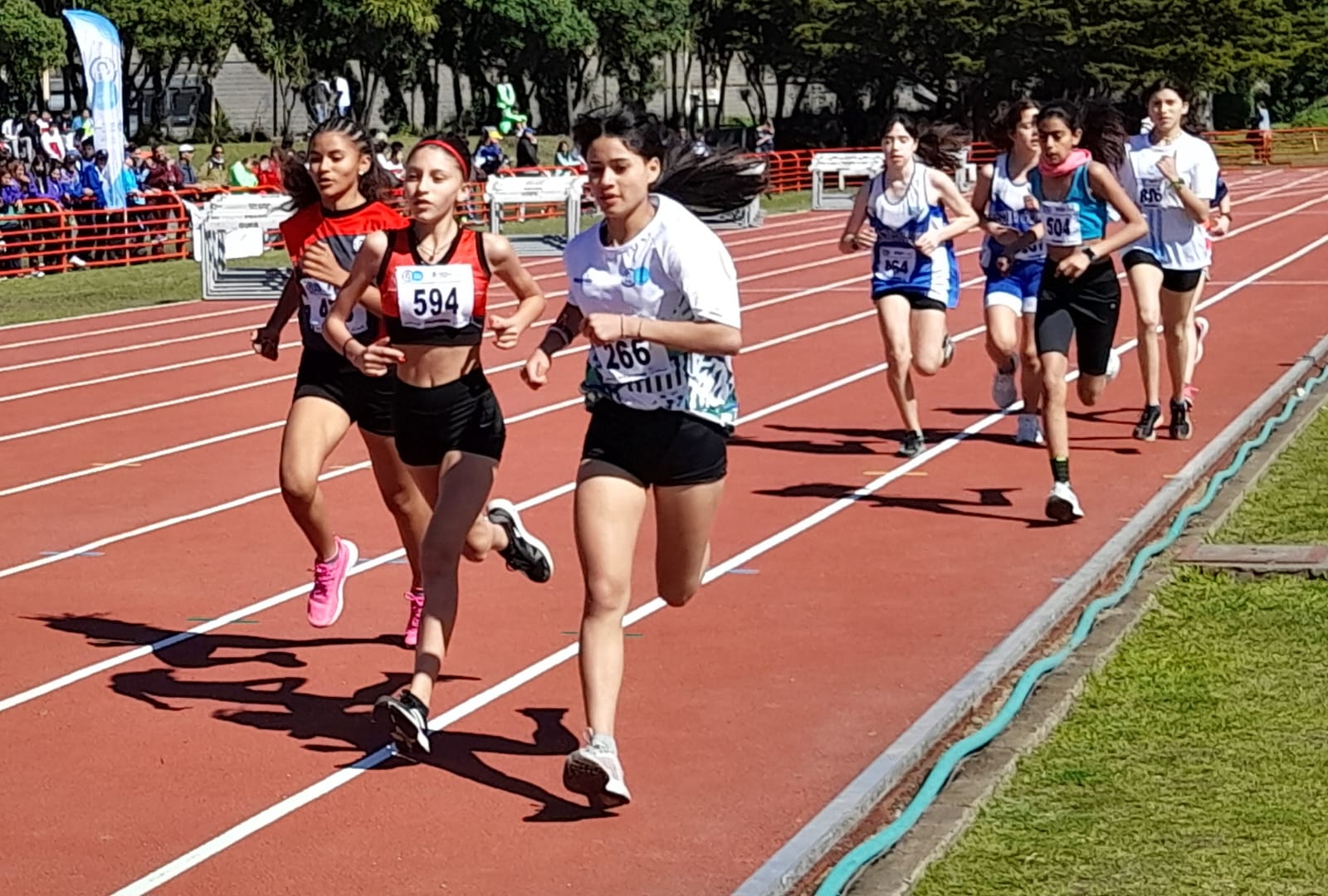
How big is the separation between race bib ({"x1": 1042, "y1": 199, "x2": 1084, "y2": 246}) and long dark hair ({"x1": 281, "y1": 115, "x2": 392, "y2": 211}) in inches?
168

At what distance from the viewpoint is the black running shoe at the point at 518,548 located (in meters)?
7.52

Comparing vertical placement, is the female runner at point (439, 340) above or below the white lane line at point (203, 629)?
above

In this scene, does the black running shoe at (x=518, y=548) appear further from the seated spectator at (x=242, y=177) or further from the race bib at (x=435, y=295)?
the seated spectator at (x=242, y=177)

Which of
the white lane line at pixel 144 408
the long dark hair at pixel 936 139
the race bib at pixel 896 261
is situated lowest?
the white lane line at pixel 144 408

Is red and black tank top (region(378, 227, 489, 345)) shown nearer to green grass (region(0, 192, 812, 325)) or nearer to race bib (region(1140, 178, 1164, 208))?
race bib (region(1140, 178, 1164, 208))

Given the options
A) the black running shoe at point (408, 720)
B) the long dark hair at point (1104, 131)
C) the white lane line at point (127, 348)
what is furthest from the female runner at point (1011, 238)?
the white lane line at point (127, 348)

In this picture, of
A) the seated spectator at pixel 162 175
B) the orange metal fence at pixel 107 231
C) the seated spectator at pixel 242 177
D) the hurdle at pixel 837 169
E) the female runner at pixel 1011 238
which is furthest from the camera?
the hurdle at pixel 837 169

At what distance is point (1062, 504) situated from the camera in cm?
1015

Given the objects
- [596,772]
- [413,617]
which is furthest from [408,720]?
[413,617]

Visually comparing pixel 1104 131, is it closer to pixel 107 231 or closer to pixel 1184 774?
pixel 1184 774

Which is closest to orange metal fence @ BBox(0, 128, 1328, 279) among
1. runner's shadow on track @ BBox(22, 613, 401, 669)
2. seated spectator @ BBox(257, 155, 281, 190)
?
seated spectator @ BBox(257, 155, 281, 190)

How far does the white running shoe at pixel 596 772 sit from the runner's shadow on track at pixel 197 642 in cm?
230

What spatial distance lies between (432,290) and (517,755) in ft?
4.94

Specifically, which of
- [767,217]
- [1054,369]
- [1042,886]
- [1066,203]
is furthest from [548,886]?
[767,217]
